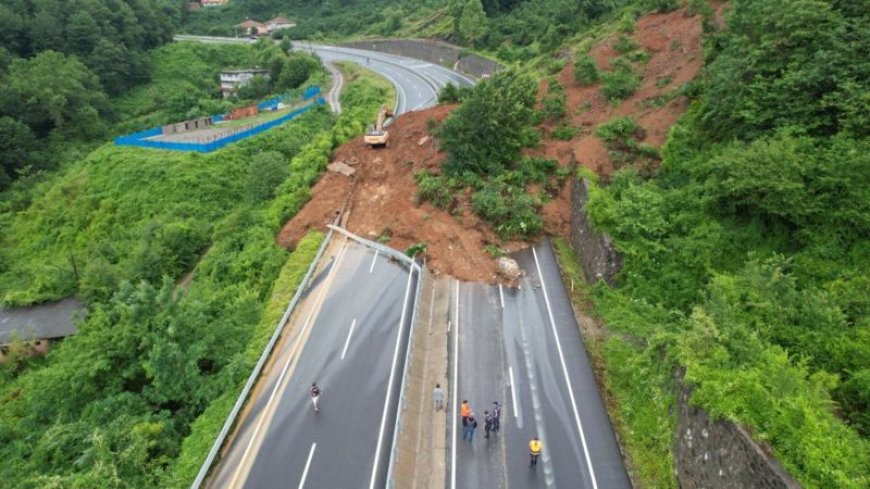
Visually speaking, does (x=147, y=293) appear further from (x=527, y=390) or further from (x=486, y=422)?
(x=527, y=390)


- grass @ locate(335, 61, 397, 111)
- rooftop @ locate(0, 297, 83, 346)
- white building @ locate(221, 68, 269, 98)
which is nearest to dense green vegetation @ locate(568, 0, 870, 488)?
rooftop @ locate(0, 297, 83, 346)

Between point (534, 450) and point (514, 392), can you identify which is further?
point (514, 392)

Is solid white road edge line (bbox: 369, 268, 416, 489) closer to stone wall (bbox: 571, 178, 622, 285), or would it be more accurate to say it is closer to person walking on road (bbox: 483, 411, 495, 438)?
person walking on road (bbox: 483, 411, 495, 438)

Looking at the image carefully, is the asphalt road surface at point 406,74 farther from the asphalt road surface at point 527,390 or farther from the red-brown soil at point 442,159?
the asphalt road surface at point 527,390

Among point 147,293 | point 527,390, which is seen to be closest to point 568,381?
point 527,390

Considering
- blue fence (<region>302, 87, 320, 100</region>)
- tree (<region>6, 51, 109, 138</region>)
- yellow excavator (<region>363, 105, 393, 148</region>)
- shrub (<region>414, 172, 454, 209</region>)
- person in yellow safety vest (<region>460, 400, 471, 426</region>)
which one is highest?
yellow excavator (<region>363, 105, 393, 148</region>)

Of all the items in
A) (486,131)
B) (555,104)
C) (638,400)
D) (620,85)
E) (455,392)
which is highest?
(620,85)

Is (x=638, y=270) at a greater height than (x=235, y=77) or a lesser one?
greater
